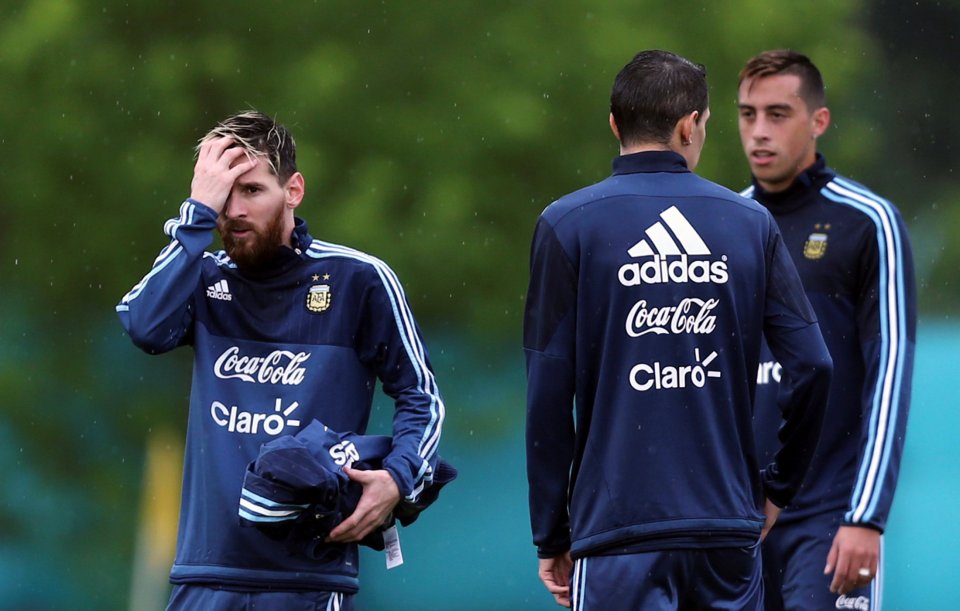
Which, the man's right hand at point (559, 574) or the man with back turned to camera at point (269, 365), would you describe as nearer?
the man's right hand at point (559, 574)

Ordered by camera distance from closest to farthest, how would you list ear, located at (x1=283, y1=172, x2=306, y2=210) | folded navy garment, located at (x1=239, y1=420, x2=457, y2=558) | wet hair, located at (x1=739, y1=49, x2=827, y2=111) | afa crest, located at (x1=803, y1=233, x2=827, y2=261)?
folded navy garment, located at (x1=239, y1=420, x2=457, y2=558) < ear, located at (x1=283, y1=172, x2=306, y2=210) < afa crest, located at (x1=803, y1=233, x2=827, y2=261) < wet hair, located at (x1=739, y1=49, x2=827, y2=111)

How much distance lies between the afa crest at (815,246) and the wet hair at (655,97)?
1412 millimetres

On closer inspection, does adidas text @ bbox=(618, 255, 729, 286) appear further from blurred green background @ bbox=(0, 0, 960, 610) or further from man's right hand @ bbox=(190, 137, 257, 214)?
blurred green background @ bbox=(0, 0, 960, 610)

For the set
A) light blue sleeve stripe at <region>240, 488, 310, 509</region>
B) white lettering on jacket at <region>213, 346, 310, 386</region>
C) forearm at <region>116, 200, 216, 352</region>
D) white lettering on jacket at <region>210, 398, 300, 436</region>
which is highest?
forearm at <region>116, 200, 216, 352</region>

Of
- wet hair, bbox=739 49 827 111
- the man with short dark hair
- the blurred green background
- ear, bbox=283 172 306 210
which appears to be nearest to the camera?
the man with short dark hair

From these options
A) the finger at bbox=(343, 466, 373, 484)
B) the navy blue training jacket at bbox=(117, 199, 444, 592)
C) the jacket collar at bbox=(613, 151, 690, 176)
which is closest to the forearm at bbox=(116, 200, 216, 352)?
the navy blue training jacket at bbox=(117, 199, 444, 592)

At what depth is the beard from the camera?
5.01m

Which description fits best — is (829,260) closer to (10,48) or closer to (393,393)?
(393,393)

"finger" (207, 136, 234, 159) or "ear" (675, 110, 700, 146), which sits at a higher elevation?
"finger" (207, 136, 234, 159)

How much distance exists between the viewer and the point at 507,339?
31.9 ft

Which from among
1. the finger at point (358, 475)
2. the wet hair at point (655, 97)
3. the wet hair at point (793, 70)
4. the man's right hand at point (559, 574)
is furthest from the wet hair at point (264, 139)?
the wet hair at point (793, 70)

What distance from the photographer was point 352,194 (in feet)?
30.5

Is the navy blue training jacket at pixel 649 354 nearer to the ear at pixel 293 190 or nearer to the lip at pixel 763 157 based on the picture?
the ear at pixel 293 190

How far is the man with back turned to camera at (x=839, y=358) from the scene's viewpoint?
531 centimetres
